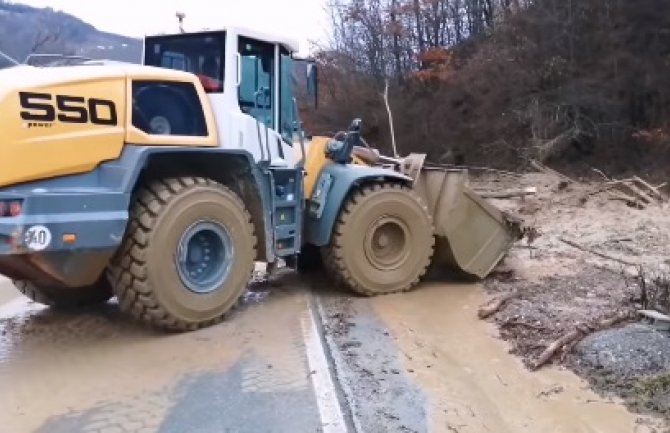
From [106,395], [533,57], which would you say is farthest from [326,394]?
[533,57]

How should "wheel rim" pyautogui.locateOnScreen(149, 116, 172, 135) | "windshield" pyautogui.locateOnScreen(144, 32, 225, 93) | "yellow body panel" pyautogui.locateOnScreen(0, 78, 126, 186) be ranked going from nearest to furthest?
"yellow body panel" pyautogui.locateOnScreen(0, 78, 126, 186)
"wheel rim" pyautogui.locateOnScreen(149, 116, 172, 135)
"windshield" pyautogui.locateOnScreen(144, 32, 225, 93)

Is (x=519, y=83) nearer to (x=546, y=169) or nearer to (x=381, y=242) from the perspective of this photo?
(x=546, y=169)

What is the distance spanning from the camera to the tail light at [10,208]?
529 cm

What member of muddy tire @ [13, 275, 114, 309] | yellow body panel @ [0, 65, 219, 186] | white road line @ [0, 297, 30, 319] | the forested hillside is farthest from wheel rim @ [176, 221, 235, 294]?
the forested hillside

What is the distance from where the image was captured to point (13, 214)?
17.4ft

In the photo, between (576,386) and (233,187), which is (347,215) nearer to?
(233,187)

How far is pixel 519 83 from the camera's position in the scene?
1862cm

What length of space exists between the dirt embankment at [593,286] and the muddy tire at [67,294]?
3.77 metres

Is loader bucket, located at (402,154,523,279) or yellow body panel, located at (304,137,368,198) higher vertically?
yellow body panel, located at (304,137,368,198)

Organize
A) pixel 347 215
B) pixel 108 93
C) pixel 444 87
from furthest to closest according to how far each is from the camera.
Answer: pixel 444 87, pixel 347 215, pixel 108 93

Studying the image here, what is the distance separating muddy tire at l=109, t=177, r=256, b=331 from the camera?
6.01 m

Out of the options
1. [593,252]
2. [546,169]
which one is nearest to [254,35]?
[593,252]

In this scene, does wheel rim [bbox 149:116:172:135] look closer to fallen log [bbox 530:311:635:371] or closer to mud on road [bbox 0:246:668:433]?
mud on road [bbox 0:246:668:433]

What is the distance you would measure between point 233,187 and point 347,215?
1.32 metres
